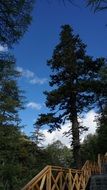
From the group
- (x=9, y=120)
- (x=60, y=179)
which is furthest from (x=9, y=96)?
(x=60, y=179)

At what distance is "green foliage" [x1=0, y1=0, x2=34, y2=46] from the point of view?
9.17 meters

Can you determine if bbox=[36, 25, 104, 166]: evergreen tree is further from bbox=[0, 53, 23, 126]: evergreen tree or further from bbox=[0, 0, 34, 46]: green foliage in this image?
bbox=[0, 0, 34, 46]: green foliage

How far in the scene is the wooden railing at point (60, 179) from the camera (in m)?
11.1

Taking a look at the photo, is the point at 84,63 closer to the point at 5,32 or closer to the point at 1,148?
the point at 1,148

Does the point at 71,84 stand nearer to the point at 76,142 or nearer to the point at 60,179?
the point at 76,142

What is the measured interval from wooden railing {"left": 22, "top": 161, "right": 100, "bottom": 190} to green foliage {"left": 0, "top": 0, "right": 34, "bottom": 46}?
4.25 m

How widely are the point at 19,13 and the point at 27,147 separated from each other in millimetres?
Answer: 24471

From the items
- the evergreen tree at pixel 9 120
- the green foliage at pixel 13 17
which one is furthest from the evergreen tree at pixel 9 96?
the green foliage at pixel 13 17

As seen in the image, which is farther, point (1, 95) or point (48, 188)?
point (1, 95)

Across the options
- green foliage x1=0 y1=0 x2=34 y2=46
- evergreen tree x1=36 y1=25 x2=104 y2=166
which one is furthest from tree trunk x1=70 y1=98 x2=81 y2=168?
green foliage x1=0 y1=0 x2=34 y2=46

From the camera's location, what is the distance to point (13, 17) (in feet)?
31.9

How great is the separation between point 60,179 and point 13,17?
664 centimetres

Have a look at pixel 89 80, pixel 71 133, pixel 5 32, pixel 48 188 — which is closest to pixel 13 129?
pixel 71 133

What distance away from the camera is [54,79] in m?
28.1
